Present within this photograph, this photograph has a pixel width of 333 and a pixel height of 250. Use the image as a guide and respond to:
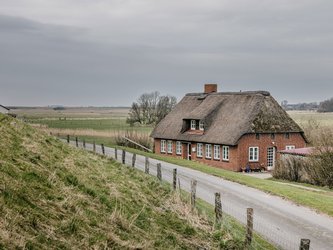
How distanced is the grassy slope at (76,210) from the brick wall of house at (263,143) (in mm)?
26801

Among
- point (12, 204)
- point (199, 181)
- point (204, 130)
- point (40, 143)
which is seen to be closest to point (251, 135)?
point (204, 130)

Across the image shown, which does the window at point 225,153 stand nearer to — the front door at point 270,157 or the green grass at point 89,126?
the front door at point 270,157

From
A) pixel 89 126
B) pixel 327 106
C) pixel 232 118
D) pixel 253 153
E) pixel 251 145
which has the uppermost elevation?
pixel 327 106

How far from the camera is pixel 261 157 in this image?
4388 cm

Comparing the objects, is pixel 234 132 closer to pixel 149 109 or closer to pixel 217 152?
pixel 217 152

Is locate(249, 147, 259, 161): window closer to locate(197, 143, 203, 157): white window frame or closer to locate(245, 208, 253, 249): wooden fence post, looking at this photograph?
locate(197, 143, 203, 157): white window frame

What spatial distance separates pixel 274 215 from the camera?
18984mm

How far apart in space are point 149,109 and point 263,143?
6278 centimetres

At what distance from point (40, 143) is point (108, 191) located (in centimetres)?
426

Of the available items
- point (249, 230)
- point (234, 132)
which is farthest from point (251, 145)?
point (249, 230)

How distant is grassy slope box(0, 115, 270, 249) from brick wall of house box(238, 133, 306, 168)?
1055 inches

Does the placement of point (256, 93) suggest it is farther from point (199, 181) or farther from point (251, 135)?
point (199, 181)

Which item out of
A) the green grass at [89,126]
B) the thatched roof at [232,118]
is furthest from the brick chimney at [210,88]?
the green grass at [89,126]

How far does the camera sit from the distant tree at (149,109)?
103 metres
